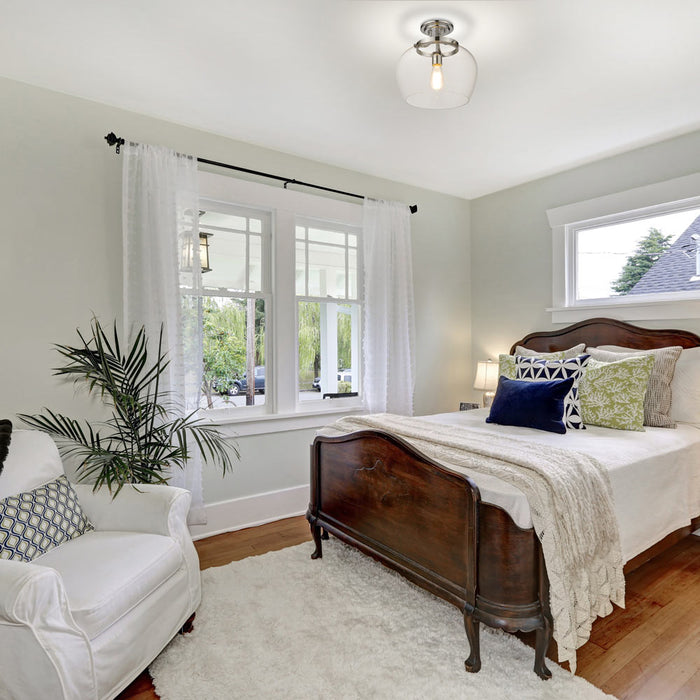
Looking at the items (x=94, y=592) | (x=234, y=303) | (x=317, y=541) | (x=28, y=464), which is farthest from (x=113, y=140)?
(x=317, y=541)

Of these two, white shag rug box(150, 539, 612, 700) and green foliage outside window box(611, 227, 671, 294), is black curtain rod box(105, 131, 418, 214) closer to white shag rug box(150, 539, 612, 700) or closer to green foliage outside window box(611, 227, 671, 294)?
green foliage outside window box(611, 227, 671, 294)

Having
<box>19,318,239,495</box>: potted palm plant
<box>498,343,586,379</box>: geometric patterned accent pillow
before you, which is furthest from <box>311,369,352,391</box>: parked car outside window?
<box>498,343,586,379</box>: geometric patterned accent pillow

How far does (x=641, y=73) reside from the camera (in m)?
2.42

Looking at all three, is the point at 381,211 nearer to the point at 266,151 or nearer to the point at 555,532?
the point at 266,151

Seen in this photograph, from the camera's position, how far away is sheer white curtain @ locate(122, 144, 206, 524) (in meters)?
2.75

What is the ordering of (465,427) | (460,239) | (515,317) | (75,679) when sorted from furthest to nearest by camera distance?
(460,239), (515,317), (465,427), (75,679)

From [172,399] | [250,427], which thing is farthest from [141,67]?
[250,427]

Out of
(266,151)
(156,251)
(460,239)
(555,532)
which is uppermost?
(266,151)

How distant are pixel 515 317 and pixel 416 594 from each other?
2.69m

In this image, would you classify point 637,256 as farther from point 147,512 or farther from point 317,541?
point 147,512

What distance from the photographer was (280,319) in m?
3.43

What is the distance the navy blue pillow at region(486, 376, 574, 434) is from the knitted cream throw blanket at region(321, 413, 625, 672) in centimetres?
49

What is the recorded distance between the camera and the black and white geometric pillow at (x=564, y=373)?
2738mm

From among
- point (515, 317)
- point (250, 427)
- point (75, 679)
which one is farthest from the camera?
point (515, 317)
